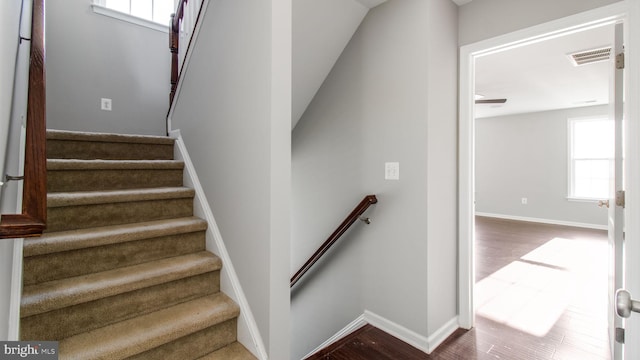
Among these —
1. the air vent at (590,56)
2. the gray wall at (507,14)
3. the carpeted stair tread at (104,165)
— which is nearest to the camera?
the gray wall at (507,14)

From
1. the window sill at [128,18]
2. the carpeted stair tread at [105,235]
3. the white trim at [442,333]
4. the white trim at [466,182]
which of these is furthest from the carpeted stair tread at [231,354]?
the window sill at [128,18]

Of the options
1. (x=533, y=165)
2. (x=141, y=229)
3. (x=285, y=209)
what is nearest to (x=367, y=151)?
(x=285, y=209)

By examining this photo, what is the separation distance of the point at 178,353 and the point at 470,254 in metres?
1.95

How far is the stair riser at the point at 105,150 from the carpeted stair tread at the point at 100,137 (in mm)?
24

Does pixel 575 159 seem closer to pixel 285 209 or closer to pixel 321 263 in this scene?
pixel 321 263

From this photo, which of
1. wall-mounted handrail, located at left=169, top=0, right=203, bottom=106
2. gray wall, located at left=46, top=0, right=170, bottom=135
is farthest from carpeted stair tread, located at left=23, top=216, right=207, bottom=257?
gray wall, located at left=46, top=0, right=170, bottom=135

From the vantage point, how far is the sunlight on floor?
93.6 inches

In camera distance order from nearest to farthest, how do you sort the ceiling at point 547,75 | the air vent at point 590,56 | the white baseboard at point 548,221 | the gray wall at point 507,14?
the gray wall at point 507,14 → the ceiling at point 547,75 → the air vent at point 590,56 → the white baseboard at point 548,221

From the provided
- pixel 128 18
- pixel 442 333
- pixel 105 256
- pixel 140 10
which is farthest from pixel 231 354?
pixel 140 10

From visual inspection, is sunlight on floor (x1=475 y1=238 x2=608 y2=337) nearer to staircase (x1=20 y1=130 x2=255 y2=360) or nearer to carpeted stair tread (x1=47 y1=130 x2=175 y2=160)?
staircase (x1=20 y1=130 x2=255 y2=360)

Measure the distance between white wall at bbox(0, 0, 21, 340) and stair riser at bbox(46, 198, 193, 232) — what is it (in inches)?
11.2

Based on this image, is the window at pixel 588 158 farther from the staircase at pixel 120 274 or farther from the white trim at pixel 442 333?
the staircase at pixel 120 274

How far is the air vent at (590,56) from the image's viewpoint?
287 centimetres

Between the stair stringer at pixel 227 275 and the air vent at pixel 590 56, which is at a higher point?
the air vent at pixel 590 56
